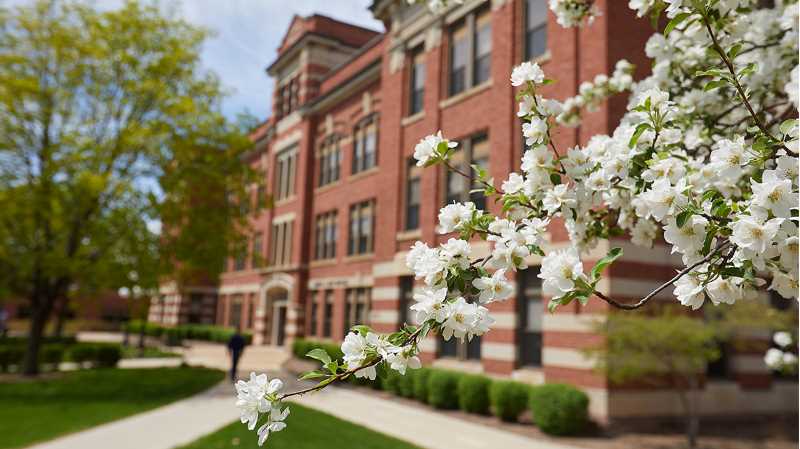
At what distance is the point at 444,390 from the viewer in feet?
52.2

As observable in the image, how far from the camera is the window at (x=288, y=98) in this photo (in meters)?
34.0

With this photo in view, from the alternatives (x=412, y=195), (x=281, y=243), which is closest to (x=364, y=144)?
(x=412, y=195)

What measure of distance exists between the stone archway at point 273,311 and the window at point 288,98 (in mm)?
9295

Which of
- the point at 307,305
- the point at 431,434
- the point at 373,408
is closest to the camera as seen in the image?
the point at 431,434

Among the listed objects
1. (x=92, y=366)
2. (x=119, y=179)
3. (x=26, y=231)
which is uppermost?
(x=119, y=179)

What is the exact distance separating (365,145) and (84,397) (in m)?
14.3

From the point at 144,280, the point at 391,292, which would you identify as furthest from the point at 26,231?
the point at 391,292

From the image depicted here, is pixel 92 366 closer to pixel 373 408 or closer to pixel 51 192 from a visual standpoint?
pixel 51 192

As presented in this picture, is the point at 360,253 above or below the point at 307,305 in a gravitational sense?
above

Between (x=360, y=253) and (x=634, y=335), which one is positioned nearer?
(x=634, y=335)

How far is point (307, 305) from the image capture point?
29.6 m

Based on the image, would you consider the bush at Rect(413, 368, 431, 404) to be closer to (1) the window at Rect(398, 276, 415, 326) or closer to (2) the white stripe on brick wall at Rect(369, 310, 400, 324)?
(1) the window at Rect(398, 276, 415, 326)

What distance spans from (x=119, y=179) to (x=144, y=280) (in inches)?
130

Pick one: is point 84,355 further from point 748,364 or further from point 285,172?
point 748,364
